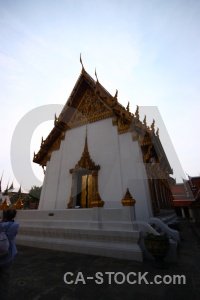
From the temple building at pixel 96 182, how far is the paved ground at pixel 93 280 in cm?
55

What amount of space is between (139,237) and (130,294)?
1763 mm

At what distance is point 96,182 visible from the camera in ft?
23.1

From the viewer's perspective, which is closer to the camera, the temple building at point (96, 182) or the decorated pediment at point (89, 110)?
the temple building at point (96, 182)

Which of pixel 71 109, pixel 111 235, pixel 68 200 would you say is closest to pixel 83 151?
pixel 68 200

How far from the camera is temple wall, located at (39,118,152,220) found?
6.09 metres

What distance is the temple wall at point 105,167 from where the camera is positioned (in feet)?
20.0

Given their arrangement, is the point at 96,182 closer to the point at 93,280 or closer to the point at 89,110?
the point at 93,280

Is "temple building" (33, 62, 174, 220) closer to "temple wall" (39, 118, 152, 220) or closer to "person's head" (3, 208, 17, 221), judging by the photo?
"temple wall" (39, 118, 152, 220)

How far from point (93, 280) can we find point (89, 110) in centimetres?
806

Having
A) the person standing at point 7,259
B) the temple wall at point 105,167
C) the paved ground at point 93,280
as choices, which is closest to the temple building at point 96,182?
the temple wall at point 105,167

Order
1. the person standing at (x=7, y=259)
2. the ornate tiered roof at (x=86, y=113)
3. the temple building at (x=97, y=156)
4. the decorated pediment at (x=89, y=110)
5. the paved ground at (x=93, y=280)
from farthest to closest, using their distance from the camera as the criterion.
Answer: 1. the decorated pediment at (x=89, y=110)
2. the ornate tiered roof at (x=86, y=113)
3. the temple building at (x=97, y=156)
4. the paved ground at (x=93, y=280)
5. the person standing at (x=7, y=259)

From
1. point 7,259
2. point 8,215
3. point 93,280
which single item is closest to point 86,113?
point 8,215

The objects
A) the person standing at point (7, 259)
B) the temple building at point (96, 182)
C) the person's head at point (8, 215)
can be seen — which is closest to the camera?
the person standing at point (7, 259)

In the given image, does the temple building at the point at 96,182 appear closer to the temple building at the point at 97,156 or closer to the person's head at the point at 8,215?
the temple building at the point at 97,156
